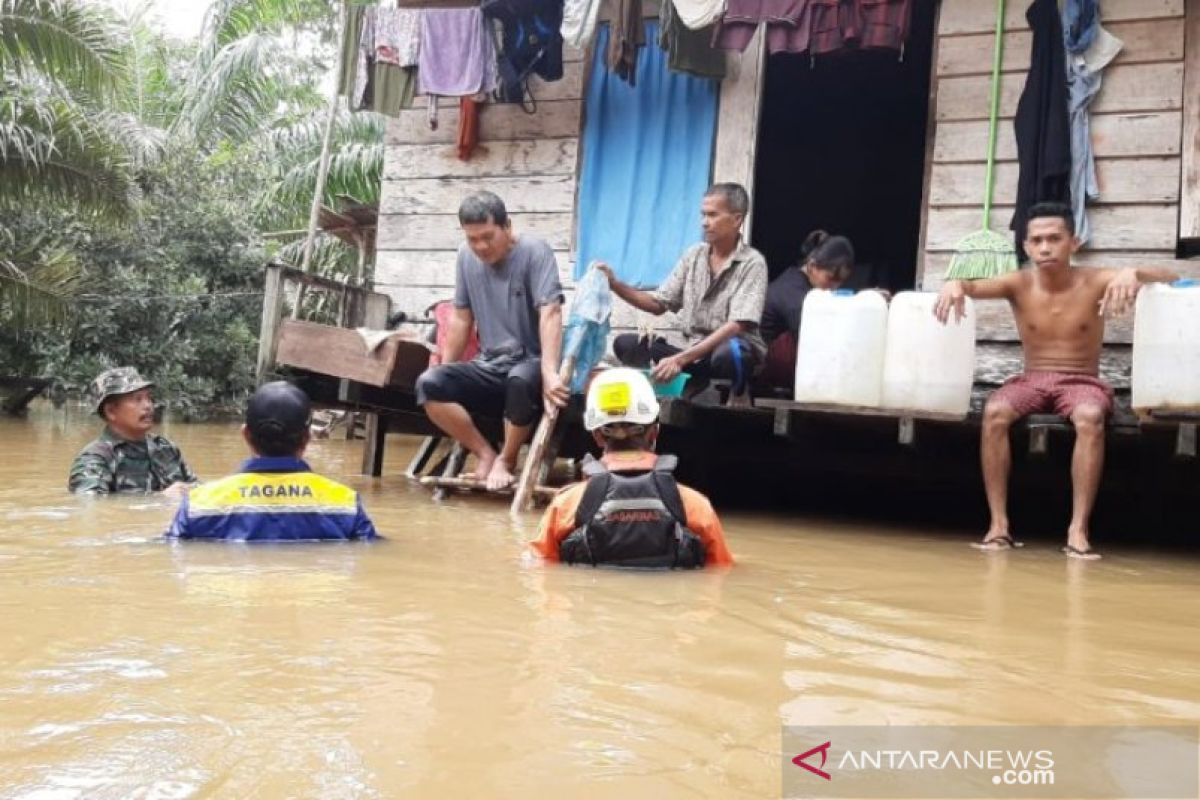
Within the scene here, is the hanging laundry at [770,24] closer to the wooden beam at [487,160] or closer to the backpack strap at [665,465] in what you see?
the wooden beam at [487,160]

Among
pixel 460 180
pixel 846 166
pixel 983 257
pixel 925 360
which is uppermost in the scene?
pixel 846 166

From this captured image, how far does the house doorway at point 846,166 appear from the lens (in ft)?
32.8

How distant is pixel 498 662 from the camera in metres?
2.29

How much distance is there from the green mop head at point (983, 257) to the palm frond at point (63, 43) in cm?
811

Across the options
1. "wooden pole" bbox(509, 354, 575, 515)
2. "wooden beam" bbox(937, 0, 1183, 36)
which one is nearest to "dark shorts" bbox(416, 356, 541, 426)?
"wooden pole" bbox(509, 354, 575, 515)

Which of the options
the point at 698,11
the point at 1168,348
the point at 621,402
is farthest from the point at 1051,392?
the point at 698,11

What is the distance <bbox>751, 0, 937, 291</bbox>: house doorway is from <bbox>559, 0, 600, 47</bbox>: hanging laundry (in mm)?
3755

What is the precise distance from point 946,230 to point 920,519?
1.61 meters

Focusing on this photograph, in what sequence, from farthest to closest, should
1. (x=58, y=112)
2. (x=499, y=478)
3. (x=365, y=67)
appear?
(x=58, y=112)
(x=365, y=67)
(x=499, y=478)

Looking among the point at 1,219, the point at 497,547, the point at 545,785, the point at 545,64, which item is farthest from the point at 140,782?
the point at 1,219

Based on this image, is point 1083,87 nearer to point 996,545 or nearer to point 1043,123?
point 1043,123

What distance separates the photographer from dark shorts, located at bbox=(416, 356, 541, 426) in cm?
543

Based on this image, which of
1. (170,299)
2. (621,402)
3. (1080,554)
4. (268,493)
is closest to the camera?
(621,402)

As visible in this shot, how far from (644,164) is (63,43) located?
241 inches
